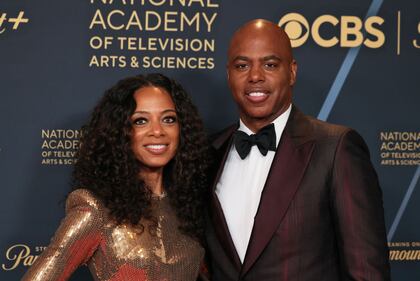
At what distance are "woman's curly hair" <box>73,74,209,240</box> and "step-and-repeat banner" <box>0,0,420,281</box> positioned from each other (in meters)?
0.54

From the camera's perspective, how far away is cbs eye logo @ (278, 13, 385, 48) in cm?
288

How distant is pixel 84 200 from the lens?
208cm

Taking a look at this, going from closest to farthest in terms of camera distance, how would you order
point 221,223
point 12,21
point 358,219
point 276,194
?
point 358,219 < point 276,194 < point 221,223 < point 12,21

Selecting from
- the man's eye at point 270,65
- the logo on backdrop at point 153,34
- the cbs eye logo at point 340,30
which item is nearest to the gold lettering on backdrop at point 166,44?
the logo on backdrop at point 153,34

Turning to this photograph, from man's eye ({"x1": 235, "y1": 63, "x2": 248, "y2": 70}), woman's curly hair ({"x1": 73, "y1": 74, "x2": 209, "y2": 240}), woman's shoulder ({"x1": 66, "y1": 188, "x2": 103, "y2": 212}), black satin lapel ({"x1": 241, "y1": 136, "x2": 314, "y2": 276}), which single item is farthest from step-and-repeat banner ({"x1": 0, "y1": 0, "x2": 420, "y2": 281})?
black satin lapel ({"x1": 241, "y1": 136, "x2": 314, "y2": 276})

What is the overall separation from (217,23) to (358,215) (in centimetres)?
129

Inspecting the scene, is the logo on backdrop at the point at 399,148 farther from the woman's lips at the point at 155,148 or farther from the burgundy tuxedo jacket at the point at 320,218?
the woman's lips at the point at 155,148

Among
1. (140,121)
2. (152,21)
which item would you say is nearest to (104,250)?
(140,121)

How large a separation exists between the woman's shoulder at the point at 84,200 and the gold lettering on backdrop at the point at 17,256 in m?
0.82

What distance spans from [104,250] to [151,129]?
45 centimetres

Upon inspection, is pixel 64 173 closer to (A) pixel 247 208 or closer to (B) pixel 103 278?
(B) pixel 103 278

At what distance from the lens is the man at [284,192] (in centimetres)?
194

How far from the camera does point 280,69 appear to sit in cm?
221

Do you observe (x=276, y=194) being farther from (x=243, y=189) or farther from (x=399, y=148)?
(x=399, y=148)
